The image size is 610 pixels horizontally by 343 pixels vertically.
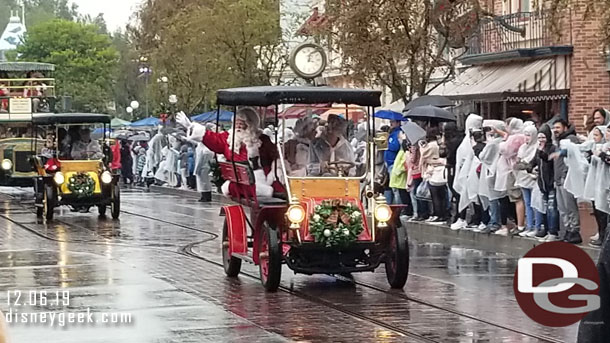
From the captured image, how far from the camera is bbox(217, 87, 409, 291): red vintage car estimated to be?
13.3m

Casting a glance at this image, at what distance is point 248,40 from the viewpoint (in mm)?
40969

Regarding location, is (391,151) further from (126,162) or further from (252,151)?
(126,162)

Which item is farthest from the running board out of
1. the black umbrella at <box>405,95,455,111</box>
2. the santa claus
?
the black umbrella at <box>405,95,455,111</box>

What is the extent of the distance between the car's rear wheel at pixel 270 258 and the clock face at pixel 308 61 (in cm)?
633

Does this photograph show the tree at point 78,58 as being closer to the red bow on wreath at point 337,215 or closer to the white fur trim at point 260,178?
the white fur trim at point 260,178

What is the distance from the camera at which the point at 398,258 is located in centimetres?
1352

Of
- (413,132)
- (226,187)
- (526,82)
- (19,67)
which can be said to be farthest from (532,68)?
Answer: (19,67)

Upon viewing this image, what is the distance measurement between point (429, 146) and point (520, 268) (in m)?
11.0

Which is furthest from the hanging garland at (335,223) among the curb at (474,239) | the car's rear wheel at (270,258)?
the curb at (474,239)

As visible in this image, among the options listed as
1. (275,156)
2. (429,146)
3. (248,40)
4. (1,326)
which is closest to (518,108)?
(429,146)

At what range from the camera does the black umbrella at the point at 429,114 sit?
22.7 m

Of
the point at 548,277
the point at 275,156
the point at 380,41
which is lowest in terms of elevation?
the point at 548,277

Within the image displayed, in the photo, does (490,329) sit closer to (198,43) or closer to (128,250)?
(128,250)

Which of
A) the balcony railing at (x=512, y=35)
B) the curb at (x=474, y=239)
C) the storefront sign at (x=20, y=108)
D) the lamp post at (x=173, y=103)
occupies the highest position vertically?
the balcony railing at (x=512, y=35)
